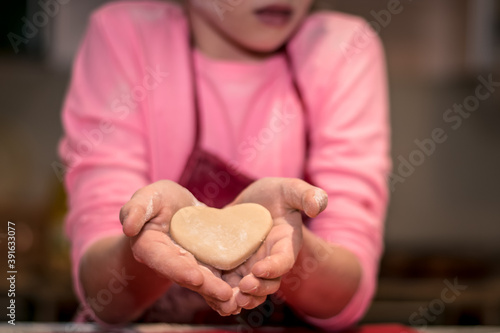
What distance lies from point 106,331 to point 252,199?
214 millimetres

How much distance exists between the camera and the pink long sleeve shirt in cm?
53

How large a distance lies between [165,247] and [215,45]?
306 millimetres

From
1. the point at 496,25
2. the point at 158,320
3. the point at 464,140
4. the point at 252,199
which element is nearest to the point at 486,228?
the point at 464,140

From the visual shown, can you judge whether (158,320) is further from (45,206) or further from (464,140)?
(464,140)

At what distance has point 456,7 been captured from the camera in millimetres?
1454

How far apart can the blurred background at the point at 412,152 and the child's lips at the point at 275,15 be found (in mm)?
689
